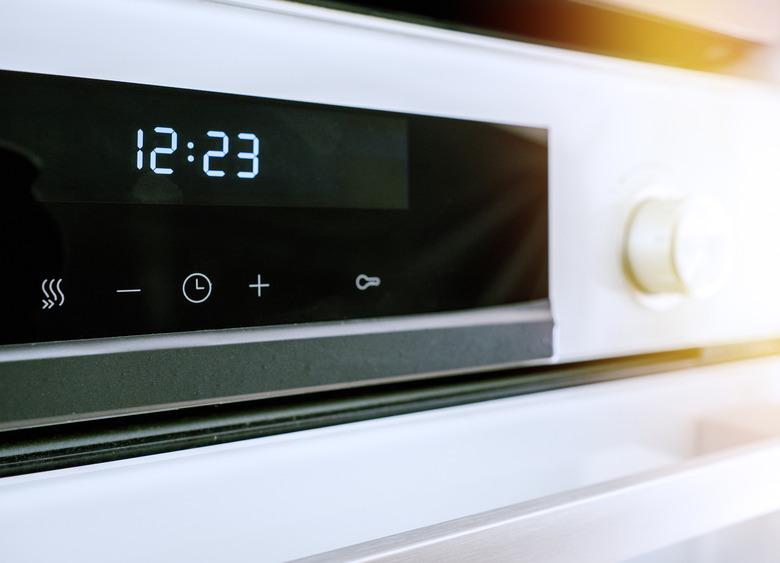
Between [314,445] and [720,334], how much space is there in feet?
0.76

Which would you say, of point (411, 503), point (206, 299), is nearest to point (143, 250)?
point (206, 299)

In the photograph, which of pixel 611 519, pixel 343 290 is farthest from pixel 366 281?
pixel 611 519

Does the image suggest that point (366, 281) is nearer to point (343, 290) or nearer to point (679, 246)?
point (343, 290)

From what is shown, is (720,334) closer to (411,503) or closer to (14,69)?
(411,503)

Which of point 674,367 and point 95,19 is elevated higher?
Result: point 95,19

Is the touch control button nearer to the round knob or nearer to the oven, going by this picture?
the oven

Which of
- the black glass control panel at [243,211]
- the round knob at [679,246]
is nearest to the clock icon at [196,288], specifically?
the black glass control panel at [243,211]

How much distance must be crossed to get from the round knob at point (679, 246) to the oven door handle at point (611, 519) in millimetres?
78

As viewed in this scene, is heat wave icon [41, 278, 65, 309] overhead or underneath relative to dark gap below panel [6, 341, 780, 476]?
overhead

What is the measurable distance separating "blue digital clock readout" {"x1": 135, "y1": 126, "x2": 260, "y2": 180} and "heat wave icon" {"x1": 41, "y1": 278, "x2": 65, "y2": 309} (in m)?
0.04

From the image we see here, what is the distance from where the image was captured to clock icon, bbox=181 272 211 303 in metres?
0.21

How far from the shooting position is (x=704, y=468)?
252mm

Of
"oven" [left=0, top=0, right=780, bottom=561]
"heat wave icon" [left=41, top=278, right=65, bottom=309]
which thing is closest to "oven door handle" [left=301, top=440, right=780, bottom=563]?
"oven" [left=0, top=0, right=780, bottom=561]

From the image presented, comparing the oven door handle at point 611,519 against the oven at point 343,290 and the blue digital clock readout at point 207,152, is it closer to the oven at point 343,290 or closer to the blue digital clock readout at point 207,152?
the oven at point 343,290
